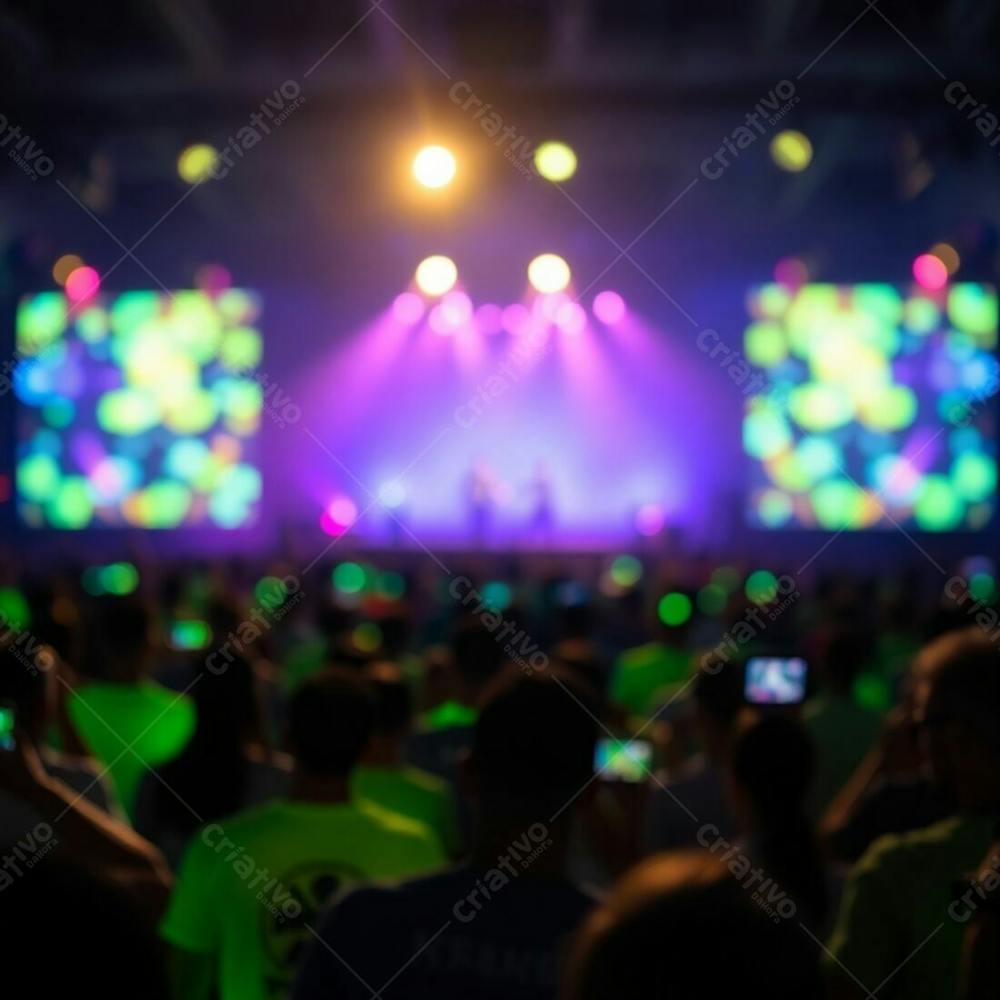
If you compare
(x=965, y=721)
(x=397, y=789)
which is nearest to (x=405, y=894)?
(x=965, y=721)

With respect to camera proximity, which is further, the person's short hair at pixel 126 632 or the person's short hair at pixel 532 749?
the person's short hair at pixel 126 632

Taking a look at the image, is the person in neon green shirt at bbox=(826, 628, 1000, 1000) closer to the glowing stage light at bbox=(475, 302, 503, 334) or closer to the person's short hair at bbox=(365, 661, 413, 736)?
the person's short hair at bbox=(365, 661, 413, 736)

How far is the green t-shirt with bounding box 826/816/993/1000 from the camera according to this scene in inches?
75.0

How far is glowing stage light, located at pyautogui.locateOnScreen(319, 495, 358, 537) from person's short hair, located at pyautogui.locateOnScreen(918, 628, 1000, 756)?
14.7 m

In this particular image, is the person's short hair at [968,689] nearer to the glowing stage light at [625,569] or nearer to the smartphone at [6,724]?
the smartphone at [6,724]

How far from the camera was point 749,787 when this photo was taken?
2516 mm

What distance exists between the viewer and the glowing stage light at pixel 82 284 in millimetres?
16025

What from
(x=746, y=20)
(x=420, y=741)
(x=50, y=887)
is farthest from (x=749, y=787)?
(x=746, y=20)

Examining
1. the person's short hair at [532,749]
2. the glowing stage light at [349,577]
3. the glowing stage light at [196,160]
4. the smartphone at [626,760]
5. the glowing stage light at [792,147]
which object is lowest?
the person's short hair at [532,749]

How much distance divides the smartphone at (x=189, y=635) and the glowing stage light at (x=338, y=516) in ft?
33.8

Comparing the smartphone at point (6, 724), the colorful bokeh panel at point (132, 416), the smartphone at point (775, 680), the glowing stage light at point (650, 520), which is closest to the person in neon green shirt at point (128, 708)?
the smartphone at point (6, 724)

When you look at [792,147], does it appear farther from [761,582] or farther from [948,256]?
[948,256]

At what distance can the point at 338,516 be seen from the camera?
17641mm

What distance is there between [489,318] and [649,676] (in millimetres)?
13598
